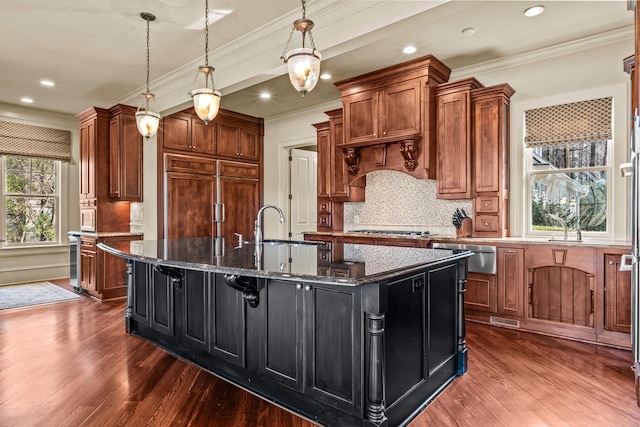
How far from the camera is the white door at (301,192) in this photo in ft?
23.4

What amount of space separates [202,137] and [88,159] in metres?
1.68

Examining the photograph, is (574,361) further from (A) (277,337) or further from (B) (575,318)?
(A) (277,337)

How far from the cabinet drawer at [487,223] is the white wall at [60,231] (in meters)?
6.70

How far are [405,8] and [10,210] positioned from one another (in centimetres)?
681

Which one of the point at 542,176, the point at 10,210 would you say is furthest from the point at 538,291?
the point at 10,210

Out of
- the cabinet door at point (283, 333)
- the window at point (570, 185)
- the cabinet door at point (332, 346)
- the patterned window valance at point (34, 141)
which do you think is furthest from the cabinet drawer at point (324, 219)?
the patterned window valance at point (34, 141)

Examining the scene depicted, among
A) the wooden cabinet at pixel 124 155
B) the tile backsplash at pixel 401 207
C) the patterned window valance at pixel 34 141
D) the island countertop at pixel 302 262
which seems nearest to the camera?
the island countertop at pixel 302 262

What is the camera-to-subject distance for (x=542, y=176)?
423cm

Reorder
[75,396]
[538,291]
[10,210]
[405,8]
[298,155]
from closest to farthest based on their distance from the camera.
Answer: [75,396] < [405,8] < [538,291] < [10,210] < [298,155]

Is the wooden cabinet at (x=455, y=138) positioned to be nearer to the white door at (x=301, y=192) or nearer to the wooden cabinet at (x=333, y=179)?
the wooden cabinet at (x=333, y=179)

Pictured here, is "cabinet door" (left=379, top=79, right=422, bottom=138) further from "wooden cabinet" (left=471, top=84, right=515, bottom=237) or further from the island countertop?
the island countertop

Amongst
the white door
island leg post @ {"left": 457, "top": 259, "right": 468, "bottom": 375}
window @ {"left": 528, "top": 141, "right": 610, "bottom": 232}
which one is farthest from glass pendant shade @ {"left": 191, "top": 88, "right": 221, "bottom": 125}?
the white door

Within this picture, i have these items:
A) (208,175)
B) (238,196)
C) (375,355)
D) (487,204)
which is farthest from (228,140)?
(375,355)

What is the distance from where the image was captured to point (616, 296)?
328cm
